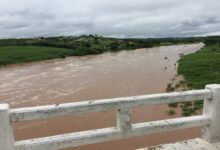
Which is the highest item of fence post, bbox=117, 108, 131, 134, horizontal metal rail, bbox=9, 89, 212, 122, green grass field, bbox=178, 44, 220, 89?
horizontal metal rail, bbox=9, 89, 212, 122

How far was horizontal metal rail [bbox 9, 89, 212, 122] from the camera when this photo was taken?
6.77 ft

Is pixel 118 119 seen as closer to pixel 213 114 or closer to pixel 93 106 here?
pixel 93 106

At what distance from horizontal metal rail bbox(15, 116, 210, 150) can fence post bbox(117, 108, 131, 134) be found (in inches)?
1.8

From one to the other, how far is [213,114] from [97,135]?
165 cm

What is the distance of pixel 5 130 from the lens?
201cm

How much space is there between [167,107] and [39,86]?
9.68m

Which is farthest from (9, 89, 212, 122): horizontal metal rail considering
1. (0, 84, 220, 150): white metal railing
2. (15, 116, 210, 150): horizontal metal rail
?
(15, 116, 210, 150): horizontal metal rail

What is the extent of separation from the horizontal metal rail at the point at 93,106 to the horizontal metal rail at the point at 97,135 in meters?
0.31

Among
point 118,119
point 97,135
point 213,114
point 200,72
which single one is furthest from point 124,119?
point 200,72

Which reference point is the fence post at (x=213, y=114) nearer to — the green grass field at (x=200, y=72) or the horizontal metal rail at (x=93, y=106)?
the horizontal metal rail at (x=93, y=106)

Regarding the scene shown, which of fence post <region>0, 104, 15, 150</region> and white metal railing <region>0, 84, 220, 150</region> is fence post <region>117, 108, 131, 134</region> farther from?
fence post <region>0, 104, 15, 150</region>

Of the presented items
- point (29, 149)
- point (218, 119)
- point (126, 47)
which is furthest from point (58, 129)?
point (126, 47)

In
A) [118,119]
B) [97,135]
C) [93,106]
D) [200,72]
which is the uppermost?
[93,106]

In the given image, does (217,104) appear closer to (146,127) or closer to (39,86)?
(146,127)
